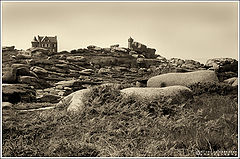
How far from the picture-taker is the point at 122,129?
7605 millimetres

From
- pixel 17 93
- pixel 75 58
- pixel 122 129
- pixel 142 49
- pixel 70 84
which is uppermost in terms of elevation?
pixel 142 49

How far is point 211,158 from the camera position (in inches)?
233

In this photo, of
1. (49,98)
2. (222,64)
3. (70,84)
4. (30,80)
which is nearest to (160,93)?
(70,84)

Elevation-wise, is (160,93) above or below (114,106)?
above

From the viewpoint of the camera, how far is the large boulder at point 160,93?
9656mm

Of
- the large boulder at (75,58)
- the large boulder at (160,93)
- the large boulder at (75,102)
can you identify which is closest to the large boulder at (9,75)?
the large boulder at (75,58)

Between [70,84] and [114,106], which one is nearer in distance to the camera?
[114,106]

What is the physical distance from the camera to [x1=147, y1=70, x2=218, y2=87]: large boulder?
12.6 meters

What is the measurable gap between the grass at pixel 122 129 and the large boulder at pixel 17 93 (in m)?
1.72

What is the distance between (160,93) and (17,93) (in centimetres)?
526

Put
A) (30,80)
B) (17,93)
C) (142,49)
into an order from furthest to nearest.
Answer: (142,49) → (30,80) → (17,93)

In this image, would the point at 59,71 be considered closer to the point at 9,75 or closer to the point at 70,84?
the point at 70,84

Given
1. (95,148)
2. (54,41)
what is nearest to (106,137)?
(95,148)

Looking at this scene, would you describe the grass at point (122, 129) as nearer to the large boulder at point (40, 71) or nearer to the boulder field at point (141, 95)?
the boulder field at point (141, 95)
